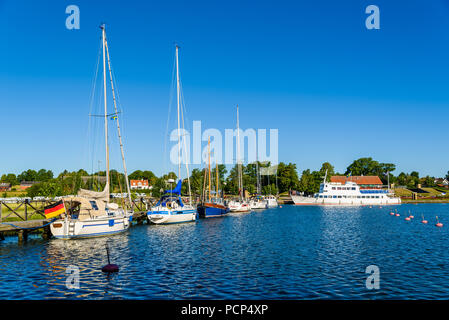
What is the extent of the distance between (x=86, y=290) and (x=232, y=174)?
465 ft

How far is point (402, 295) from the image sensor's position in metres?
18.6

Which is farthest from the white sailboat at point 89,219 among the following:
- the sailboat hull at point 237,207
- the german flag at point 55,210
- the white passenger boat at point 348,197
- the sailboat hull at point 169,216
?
the white passenger boat at point 348,197

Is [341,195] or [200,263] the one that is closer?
[200,263]

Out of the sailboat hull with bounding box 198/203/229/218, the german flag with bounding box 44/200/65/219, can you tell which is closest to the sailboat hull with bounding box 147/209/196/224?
the sailboat hull with bounding box 198/203/229/218

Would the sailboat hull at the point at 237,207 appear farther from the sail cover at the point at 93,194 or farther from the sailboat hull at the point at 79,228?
the sailboat hull at the point at 79,228

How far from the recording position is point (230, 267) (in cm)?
2512

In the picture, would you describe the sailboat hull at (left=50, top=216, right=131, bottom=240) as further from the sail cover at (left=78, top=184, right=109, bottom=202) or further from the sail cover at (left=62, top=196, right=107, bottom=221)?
the sail cover at (left=78, top=184, right=109, bottom=202)

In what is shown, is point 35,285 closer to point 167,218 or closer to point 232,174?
point 167,218

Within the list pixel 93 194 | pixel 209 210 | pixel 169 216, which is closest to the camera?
pixel 93 194

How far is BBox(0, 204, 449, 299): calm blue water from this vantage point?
18984 mm

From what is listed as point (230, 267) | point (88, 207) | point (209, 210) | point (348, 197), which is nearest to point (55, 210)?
point (88, 207)

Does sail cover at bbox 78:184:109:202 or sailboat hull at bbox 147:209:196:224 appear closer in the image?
sail cover at bbox 78:184:109:202

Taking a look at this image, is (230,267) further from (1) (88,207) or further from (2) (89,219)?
(1) (88,207)
